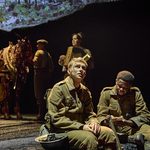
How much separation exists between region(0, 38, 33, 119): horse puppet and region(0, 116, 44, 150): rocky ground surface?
0.60 m

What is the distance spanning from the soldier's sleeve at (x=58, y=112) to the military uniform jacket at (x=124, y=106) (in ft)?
2.12

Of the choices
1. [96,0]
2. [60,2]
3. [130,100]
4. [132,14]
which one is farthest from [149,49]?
[130,100]

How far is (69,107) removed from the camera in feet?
15.2

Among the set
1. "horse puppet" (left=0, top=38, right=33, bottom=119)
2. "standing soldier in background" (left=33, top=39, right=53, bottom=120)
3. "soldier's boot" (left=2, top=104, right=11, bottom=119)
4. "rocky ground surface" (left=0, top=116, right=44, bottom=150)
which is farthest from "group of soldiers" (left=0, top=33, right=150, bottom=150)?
"soldier's boot" (left=2, top=104, right=11, bottom=119)

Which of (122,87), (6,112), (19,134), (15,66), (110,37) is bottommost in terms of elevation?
(19,134)

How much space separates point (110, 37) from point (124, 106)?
5.33 meters

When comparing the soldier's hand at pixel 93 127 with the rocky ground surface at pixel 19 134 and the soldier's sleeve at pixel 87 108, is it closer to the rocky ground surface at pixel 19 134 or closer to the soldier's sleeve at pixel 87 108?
the soldier's sleeve at pixel 87 108

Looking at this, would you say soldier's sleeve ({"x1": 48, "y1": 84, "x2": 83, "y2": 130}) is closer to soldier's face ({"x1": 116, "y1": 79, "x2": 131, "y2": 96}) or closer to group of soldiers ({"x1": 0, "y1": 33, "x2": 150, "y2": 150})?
group of soldiers ({"x1": 0, "y1": 33, "x2": 150, "y2": 150})

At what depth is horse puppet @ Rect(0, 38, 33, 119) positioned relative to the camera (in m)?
9.47

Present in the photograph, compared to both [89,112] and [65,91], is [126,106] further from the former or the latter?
[65,91]

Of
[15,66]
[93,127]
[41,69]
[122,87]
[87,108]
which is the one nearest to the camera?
[93,127]

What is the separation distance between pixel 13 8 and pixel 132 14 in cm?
276

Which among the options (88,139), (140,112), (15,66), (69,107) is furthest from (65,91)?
(15,66)

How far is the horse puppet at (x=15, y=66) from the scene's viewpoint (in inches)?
373
